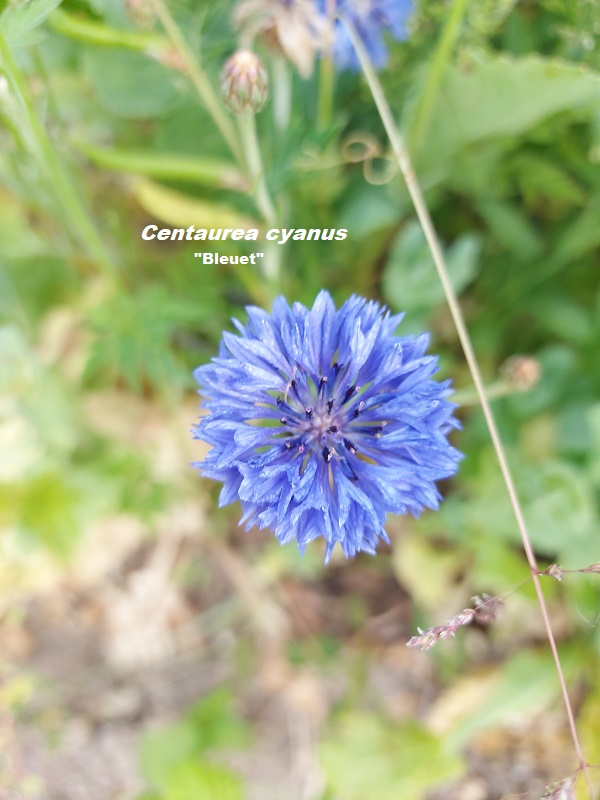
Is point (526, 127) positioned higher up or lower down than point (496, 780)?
higher up

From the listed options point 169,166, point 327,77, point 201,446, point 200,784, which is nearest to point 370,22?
point 327,77

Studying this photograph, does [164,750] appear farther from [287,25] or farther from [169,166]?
[287,25]

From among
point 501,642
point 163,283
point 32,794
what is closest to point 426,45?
point 163,283

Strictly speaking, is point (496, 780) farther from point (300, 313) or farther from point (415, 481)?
point (300, 313)

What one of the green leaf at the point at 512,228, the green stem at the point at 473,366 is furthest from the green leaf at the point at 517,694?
the green leaf at the point at 512,228

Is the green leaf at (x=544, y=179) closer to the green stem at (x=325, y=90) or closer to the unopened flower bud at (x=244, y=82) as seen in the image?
the green stem at (x=325, y=90)
